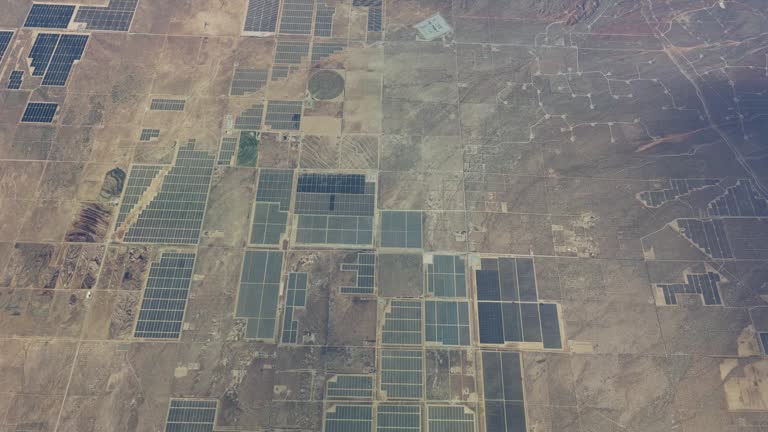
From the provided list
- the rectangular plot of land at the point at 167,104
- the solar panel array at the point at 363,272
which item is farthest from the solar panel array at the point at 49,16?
the solar panel array at the point at 363,272

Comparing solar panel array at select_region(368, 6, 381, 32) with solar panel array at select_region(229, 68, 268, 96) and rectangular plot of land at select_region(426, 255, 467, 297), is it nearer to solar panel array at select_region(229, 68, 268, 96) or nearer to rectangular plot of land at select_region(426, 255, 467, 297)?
solar panel array at select_region(229, 68, 268, 96)

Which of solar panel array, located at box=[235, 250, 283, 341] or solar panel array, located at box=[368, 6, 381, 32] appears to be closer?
solar panel array, located at box=[235, 250, 283, 341]

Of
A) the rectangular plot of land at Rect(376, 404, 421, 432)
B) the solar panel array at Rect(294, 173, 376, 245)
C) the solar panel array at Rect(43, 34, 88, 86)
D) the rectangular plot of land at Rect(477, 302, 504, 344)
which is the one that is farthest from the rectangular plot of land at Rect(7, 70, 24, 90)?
the rectangular plot of land at Rect(477, 302, 504, 344)

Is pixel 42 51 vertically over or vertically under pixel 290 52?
under

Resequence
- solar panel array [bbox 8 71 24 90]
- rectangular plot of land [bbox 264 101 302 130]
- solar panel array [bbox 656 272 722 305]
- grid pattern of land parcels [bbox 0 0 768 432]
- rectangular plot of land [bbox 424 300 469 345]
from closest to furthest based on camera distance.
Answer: grid pattern of land parcels [bbox 0 0 768 432] → rectangular plot of land [bbox 424 300 469 345] → solar panel array [bbox 656 272 722 305] → rectangular plot of land [bbox 264 101 302 130] → solar panel array [bbox 8 71 24 90]

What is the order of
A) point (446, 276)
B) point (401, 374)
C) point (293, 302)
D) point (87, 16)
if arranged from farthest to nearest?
1. point (87, 16)
2. point (446, 276)
3. point (293, 302)
4. point (401, 374)

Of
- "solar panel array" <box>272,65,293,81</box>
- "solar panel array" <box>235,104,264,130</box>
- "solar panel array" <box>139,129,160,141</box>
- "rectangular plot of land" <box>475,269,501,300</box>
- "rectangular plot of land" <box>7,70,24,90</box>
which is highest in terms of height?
"solar panel array" <box>272,65,293,81</box>

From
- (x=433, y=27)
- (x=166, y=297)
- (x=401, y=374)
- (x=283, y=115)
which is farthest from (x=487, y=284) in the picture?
(x=433, y=27)

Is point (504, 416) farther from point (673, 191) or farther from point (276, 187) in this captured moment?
point (276, 187)
